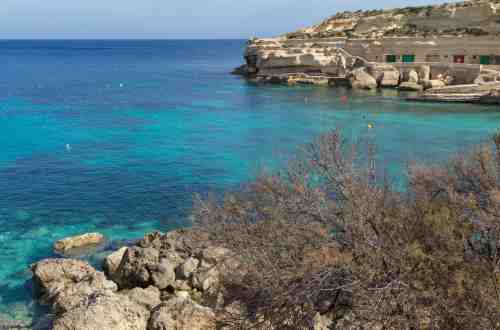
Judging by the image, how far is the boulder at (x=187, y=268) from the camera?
1537 cm

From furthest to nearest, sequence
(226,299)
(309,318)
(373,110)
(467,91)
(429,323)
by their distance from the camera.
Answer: (467,91) < (373,110) < (226,299) < (309,318) < (429,323)

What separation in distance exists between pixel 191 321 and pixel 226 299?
222 centimetres

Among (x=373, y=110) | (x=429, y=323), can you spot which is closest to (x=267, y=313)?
(x=429, y=323)

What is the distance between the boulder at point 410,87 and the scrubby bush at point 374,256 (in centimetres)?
4613

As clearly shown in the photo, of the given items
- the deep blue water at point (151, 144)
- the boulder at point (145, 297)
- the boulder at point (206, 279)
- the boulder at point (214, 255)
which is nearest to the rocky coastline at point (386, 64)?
the deep blue water at point (151, 144)

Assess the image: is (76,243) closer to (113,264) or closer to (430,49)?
(113,264)

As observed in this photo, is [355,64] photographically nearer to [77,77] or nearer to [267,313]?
[77,77]

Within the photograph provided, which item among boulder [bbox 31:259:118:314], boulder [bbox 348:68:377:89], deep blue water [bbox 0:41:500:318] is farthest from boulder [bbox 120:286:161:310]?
boulder [bbox 348:68:377:89]

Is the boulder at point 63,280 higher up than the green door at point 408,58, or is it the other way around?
the green door at point 408,58

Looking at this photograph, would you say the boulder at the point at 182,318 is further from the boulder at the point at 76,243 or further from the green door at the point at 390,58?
the green door at the point at 390,58

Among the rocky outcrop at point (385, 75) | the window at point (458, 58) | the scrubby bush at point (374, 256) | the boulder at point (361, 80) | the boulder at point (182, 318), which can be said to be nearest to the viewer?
the scrubby bush at point (374, 256)

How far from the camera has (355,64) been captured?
6481 cm

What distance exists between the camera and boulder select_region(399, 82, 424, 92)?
56.4 m

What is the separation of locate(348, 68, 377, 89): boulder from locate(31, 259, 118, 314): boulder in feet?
162
